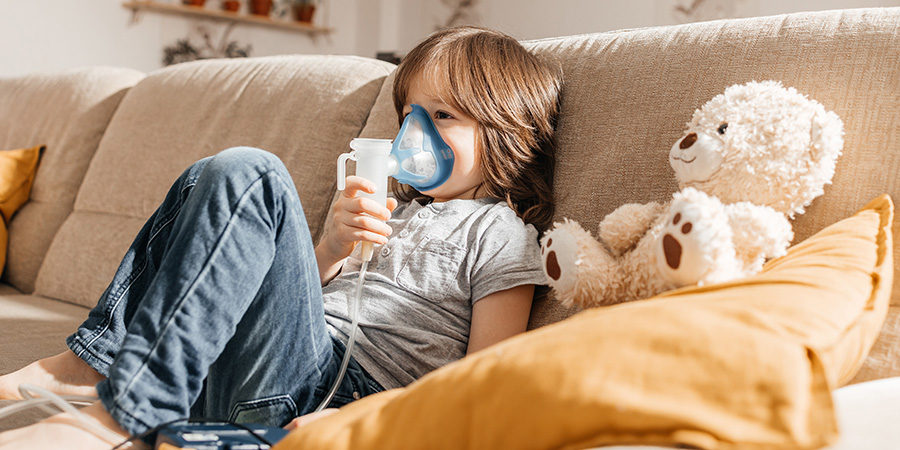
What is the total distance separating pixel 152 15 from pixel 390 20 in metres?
1.41

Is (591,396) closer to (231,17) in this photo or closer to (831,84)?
(831,84)

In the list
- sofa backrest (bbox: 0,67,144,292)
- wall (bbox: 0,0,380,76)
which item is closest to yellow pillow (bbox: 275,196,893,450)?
sofa backrest (bbox: 0,67,144,292)

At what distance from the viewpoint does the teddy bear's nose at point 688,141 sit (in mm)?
823

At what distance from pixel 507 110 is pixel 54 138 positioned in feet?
5.49

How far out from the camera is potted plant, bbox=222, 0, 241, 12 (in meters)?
3.82

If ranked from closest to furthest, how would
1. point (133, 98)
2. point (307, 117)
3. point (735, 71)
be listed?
point (735, 71) < point (307, 117) < point (133, 98)

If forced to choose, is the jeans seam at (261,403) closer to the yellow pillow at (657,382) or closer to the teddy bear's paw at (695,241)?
the yellow pillow at (657,382)

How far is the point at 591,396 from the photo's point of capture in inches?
19.4

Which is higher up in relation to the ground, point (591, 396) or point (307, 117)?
point (591, 396)

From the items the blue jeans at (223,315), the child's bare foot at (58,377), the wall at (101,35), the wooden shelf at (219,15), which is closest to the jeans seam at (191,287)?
the blue jeans at (223,315)

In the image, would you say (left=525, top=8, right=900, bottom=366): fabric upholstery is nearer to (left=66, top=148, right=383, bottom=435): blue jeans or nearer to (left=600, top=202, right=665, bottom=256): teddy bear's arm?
(left=600, top=202, right=665, bottom=256): teddy bear's arm

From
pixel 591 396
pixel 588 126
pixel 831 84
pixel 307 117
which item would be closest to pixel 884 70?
pixel 831 84

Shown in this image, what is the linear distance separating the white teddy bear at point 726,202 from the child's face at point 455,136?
1.04 ft

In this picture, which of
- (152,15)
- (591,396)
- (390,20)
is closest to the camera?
(591,396)
